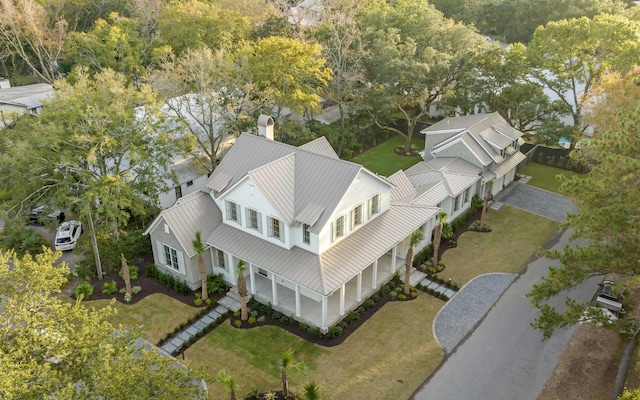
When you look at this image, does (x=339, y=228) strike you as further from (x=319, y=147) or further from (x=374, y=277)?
(x=319, y=147)

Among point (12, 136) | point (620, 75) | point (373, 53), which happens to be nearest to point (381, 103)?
point (373, 53)

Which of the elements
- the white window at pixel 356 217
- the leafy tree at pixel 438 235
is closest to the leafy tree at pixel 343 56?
the leafy tree at pixel 438 235

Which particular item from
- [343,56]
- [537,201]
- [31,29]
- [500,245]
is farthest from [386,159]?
[31,29]

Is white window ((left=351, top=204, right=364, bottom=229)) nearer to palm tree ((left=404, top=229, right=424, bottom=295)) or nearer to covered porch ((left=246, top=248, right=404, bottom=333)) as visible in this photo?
covered porch ((left=246, top=248, right=404, bottom=333))

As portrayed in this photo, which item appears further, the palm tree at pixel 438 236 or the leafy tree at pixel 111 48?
the leafy tree at pixel 111 48

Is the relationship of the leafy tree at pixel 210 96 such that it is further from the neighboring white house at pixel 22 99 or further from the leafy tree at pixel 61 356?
the leafy tree at pixel 61 356

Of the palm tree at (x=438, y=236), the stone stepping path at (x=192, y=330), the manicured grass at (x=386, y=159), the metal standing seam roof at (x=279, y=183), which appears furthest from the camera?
the manicured grass at (x=386, y=159)
